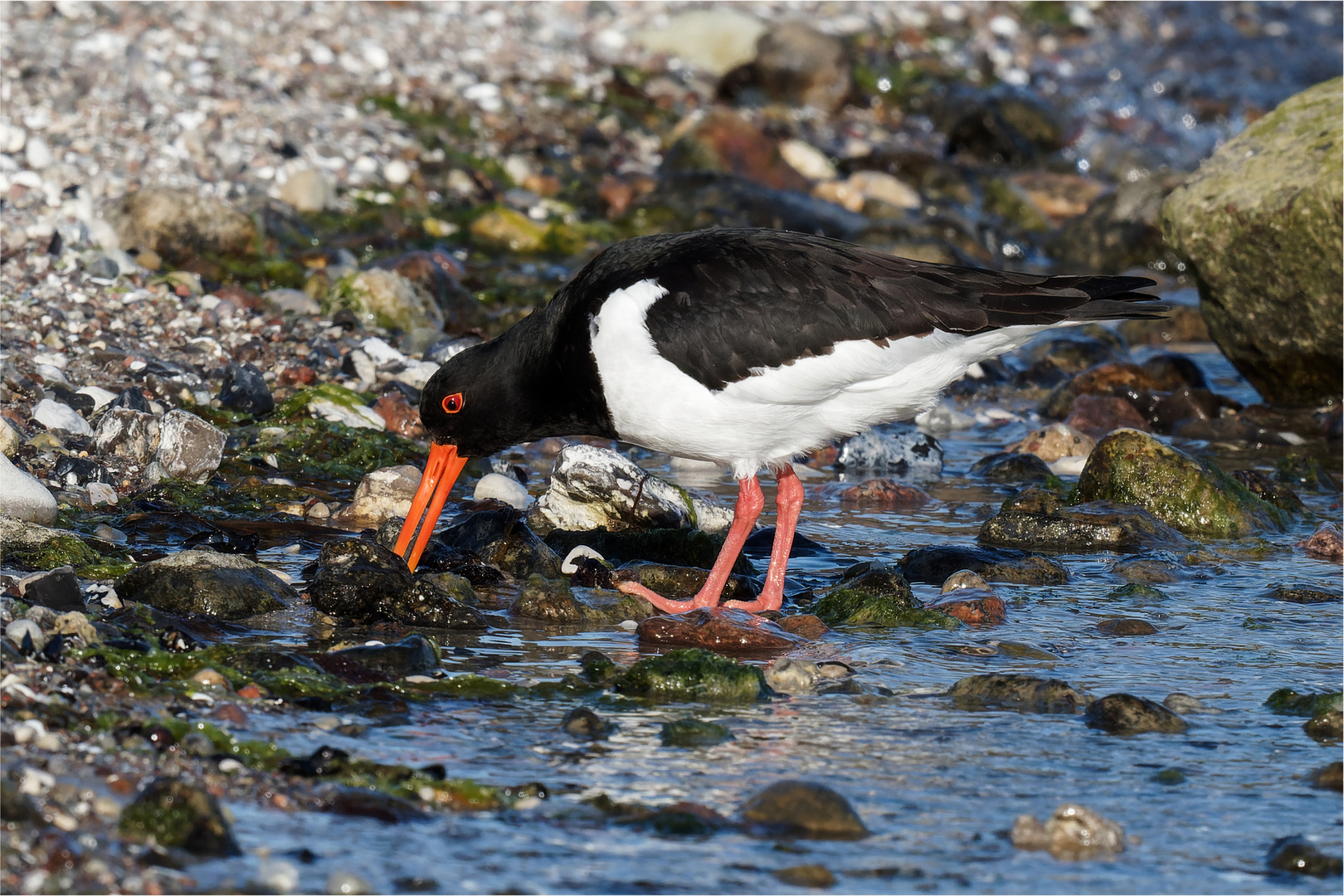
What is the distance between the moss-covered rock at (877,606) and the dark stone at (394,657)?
173cm

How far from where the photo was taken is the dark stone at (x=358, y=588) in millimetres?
5312

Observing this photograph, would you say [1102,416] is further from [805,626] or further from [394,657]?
[394,657]

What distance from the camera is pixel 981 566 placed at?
636cm

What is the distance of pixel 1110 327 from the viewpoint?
38.7 ft

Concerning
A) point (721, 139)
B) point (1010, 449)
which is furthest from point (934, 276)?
point (721, 139)

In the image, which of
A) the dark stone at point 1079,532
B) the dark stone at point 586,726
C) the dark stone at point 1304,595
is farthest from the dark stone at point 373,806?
the dark stone at point 1304,595

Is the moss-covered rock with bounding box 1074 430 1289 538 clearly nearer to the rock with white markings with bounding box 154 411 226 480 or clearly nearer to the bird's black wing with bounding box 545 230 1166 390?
the bird's black wing with bounding box 545 230 1166 390

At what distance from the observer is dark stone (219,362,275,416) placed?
796cm

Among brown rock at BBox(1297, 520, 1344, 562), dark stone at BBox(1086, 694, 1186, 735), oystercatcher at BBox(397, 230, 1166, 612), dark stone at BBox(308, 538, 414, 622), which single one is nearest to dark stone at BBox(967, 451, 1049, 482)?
brown rock at BBox(1297, 520, 1344, 562)

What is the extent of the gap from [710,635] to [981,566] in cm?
159

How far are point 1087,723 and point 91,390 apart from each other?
17.6ft

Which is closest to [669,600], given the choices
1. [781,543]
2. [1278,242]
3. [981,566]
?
[781,543]

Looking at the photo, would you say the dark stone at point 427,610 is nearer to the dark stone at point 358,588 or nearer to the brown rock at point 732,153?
the dark stone at point 358,588

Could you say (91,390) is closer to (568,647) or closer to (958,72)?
(568,647)
